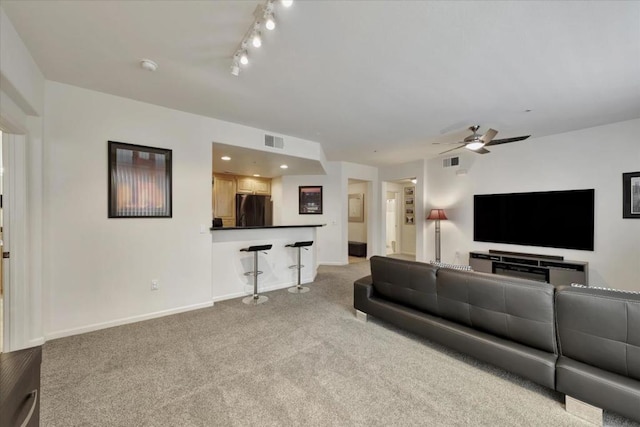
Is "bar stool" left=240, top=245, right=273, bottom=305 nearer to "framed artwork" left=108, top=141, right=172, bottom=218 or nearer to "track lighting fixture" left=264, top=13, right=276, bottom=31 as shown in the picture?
"framed artwork" left=108, top=141, right=172, bottom=218

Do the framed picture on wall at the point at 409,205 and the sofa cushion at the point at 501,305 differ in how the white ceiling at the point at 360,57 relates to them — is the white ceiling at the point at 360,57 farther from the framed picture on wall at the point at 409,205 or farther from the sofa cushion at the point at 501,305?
the framed picture on wall at the point at 409,205

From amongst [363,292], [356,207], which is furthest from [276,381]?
[356,207]

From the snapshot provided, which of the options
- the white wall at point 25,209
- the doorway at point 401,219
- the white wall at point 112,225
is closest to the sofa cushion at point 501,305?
the white wall at point 112,225

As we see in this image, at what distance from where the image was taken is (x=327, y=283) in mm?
4953

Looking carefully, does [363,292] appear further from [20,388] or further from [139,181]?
[139,181]

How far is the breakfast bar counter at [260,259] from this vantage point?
157 inches

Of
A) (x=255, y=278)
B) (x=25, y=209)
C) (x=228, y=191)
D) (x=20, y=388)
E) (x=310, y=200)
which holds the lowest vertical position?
(x=255, y=278)

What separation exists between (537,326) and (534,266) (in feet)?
10.7

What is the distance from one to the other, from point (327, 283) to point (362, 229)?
3.71 m

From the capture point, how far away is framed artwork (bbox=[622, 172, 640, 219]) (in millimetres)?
3754

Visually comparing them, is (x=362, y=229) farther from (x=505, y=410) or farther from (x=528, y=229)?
(x=505, y=410)

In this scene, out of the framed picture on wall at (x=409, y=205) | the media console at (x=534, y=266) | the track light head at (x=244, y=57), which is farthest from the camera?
the framed picture on wall at (x=409, y=205)

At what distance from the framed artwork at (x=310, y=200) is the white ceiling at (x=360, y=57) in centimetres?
300

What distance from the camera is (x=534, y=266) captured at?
442 cm
